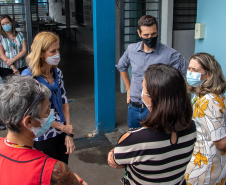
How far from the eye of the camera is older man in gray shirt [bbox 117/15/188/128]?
10.0 ft

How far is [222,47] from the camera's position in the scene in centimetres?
411

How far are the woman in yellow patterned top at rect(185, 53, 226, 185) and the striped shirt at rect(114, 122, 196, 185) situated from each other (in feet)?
1.47

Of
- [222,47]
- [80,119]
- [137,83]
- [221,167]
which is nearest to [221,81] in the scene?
[221,167]

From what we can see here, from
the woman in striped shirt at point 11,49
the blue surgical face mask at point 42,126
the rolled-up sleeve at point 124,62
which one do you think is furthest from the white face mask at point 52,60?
the woman in striped shirt at point 11,49

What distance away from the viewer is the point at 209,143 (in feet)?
6.65

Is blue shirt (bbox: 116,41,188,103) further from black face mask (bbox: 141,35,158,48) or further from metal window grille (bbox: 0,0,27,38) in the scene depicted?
metal window grille (bbox: 0,0,27,38)

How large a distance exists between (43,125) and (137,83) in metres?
1.74

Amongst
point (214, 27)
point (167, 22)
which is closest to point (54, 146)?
point (214, 27)

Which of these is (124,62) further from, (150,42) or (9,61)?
(9,61)

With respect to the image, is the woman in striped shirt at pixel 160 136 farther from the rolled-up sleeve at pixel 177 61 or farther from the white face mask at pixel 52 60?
the rolled-up sleeve at pixel 177 61

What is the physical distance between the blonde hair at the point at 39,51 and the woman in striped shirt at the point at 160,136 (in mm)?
1212

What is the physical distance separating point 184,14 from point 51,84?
479 cm

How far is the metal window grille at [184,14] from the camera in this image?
619 cm

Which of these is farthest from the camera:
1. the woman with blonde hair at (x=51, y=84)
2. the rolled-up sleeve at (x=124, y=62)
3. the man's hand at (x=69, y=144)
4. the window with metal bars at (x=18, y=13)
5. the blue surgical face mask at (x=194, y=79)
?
the window with metal bars at (x=18, y=13)
